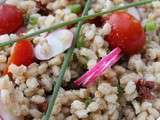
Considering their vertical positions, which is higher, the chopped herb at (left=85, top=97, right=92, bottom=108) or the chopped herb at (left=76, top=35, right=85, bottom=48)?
the chopped herb at (left=76, top=35, right=85, bottom=48)

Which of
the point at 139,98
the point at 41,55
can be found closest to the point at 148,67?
the point at 139,98

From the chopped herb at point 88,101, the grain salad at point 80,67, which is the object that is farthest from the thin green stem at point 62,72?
the chopped herb at point 88,101

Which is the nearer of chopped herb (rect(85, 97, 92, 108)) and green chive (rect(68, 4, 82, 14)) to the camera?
chopped herb (rect(85, 97, 92, 108))

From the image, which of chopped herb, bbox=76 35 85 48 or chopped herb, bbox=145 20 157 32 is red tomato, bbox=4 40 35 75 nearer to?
chopped herb, bbox=76 35 85 48

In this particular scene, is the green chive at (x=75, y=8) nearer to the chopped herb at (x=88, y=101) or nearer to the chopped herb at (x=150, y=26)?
the chopped herb at (x=150, y=26)

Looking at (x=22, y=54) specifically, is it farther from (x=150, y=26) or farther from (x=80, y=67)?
(x=150, y=26)

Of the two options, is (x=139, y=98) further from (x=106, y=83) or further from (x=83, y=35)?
(x=83, y=35)

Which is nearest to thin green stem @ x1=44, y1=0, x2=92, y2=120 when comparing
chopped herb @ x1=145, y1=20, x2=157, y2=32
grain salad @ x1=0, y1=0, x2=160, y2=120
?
grain salad @ x1=0, y1=0, x2=160, y2=120

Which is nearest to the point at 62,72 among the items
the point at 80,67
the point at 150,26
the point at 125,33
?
the point at 80,67
